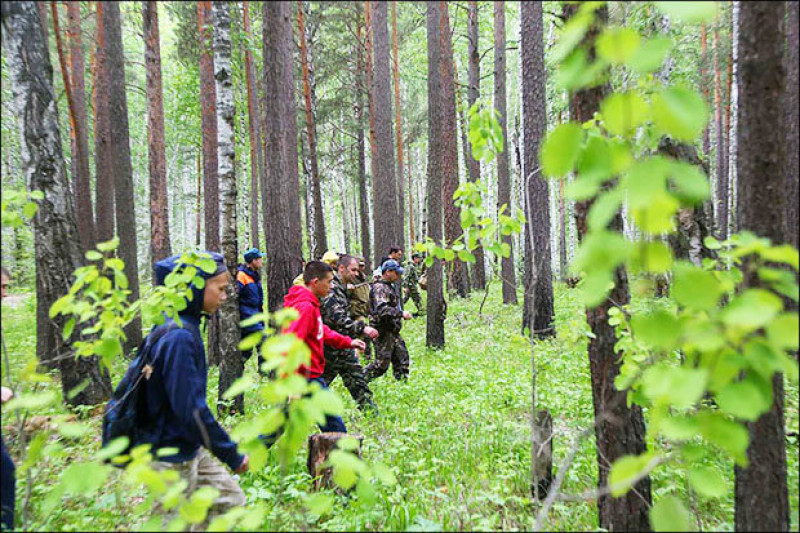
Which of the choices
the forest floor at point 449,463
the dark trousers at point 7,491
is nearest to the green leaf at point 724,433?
the forest floor at point 449,463

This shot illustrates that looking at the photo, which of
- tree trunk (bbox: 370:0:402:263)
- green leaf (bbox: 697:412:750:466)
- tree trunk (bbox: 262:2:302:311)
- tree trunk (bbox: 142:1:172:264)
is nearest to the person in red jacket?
tree trunk (bbox: 262:2:302:311)

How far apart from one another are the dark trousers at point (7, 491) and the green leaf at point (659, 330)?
336 centimetres

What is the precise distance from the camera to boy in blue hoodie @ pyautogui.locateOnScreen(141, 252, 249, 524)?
252 centimetres

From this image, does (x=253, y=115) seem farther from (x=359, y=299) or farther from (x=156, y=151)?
(x=359, y=299)

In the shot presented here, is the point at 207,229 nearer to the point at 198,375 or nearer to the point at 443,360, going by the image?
the point at 443,360

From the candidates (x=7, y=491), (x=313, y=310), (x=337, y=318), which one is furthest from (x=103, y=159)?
(x=7, y=491)

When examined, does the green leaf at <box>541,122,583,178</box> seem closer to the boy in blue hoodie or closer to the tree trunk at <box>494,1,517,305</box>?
the boy in blue hoodie

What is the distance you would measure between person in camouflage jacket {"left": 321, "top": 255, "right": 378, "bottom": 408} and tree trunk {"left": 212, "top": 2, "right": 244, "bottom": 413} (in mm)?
1151

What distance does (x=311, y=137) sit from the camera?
1434cm

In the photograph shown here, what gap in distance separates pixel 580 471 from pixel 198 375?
3386mm

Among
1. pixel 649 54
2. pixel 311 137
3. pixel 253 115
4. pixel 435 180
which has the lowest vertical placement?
pixel 649 54

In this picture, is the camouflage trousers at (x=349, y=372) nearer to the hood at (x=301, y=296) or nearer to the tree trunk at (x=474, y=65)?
the hood at (x=301, y=296)

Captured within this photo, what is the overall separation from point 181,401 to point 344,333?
357cm

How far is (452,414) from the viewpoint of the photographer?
553 centimetres
